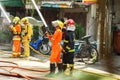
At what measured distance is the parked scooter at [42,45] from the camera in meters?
15.1

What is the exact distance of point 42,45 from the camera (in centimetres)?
1514

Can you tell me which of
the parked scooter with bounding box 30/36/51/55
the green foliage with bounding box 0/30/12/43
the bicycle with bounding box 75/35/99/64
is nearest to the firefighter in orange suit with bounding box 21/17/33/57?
the parked scooter with bounding box 30/36/51/55

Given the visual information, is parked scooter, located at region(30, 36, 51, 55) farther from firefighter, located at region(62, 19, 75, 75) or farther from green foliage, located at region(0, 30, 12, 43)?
firefighter, located at region(62, 19, 75, 75)

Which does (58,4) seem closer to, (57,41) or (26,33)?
(26,33)

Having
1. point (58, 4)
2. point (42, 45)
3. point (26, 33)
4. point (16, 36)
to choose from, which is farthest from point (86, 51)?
point (58, 4)

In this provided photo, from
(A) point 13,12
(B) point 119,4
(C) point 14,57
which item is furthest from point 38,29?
(B) point 119,4

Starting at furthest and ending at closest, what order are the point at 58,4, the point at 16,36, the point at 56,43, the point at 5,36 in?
the point at 58,4 → the point at 5,36 → the point at 16,36 → the point at 56,43

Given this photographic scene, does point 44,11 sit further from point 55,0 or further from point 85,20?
point 85,20

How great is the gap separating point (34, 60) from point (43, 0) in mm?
6302

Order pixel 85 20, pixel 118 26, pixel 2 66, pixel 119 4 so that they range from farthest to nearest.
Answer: pixel 85 20 → pixel 118 26 → pixel 2 66 → pixel 119 4

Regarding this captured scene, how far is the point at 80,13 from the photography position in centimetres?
1878

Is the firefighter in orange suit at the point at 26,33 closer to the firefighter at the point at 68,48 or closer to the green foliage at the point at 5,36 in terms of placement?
the green foliage at the point at 5,36

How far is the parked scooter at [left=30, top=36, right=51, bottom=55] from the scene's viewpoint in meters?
15.1

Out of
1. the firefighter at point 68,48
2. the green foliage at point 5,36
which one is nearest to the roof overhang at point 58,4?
the green foliage at point 5,36
